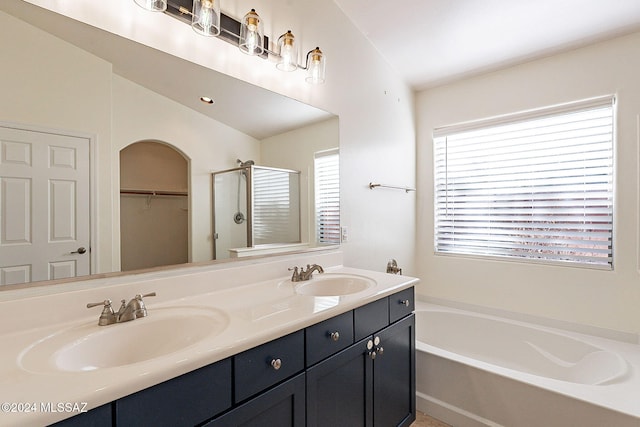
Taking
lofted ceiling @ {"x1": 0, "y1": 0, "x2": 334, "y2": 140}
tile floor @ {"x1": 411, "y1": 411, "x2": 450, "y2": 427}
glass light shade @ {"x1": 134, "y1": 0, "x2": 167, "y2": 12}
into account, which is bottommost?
tile floor @ {"x1": 411, "y1": 411, "x2": 450, "y2": 427}

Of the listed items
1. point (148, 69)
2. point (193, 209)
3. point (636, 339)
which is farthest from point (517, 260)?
point (148, 69)

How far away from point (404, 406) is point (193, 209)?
4.94ft

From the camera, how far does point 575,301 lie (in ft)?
7.07

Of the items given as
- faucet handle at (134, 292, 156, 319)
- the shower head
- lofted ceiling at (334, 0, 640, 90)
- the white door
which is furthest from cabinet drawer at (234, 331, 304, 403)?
lofted ceiling at (334, 0, 640, 90)

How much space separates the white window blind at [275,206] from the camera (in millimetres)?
1614

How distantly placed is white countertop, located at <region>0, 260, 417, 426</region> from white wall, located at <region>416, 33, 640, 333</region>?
1.40 m

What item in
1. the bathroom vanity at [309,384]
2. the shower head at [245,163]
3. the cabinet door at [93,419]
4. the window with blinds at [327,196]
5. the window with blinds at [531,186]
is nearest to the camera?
the cabinet door at [93,419]

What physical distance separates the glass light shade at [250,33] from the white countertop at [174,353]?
44.4 inches

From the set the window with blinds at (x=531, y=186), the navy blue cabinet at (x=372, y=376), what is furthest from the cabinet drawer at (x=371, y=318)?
the window with blinds at (x=531, y=186)

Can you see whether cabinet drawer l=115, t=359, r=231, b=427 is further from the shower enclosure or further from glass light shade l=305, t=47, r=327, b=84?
glass light shade l=305, t=47, r=327, b=84

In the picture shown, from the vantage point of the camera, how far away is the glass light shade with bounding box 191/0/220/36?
1272mm

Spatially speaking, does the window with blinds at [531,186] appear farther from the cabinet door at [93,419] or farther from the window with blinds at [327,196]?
the cabinet door at [93,419]

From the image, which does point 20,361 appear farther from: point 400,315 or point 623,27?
point 623,27

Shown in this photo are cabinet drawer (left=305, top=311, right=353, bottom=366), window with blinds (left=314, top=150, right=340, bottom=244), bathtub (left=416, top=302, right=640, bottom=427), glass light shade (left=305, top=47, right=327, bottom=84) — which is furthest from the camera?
window with blinds (left=314, top=150, right=340, bottom=244)
